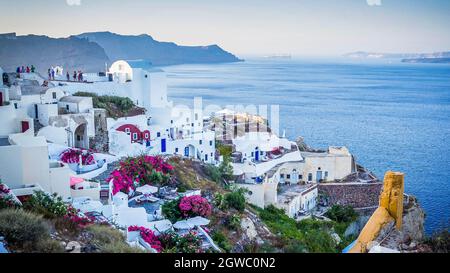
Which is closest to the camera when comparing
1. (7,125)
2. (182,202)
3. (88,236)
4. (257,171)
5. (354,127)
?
(88,236)

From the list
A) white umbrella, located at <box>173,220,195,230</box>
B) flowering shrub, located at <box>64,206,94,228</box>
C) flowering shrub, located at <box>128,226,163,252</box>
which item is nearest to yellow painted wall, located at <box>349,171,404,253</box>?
flowering shrub, located at <box>128,226,163,252</box>

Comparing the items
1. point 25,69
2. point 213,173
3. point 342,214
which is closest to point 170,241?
point 213,173

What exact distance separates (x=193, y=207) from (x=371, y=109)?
63.3 ft

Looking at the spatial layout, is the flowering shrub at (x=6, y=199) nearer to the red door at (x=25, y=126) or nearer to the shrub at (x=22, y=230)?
the shrub at (x=22, y=230)

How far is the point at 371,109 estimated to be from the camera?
82.0ft

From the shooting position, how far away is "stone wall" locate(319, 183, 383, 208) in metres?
12.9

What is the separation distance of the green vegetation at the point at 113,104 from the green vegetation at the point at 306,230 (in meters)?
4.26

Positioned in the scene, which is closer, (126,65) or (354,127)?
(126,65)

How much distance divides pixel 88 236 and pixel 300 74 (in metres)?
41.8

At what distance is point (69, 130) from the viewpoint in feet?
34.2

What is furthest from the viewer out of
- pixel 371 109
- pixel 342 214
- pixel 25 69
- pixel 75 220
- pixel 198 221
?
pixel 371 109

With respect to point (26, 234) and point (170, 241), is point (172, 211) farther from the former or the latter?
point (26, 234)

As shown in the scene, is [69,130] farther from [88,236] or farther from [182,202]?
[88,236]

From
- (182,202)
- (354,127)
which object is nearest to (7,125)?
(182,202)
